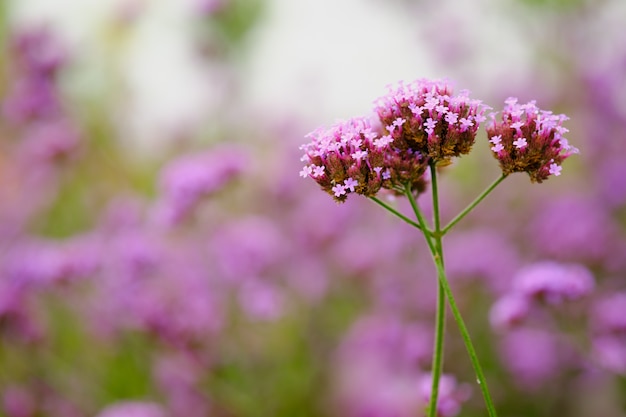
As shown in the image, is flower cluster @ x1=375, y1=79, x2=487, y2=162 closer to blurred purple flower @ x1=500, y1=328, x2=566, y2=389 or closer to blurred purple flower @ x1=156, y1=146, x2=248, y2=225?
blurred purple flower @ x1=156, y1=146, x2=248, y2=225

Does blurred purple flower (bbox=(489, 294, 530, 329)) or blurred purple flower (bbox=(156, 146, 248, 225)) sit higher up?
blurred purple flower (bbox=(156, 146, 248, 225))

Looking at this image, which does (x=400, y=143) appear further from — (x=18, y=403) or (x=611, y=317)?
(x=18, y=403)

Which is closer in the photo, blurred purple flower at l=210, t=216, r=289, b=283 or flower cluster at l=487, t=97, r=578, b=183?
flower cluster at l=487, t=97, r=578, b=183

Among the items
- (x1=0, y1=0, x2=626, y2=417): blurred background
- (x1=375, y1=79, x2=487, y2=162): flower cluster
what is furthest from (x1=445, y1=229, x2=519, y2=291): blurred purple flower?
(x1=375, y1=79, x2=487, y2=162): flower cluster

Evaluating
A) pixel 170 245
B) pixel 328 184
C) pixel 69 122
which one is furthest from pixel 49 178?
pixel 328 184

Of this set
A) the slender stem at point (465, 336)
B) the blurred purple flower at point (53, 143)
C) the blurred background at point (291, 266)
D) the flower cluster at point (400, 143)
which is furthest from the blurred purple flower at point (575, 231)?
the slender stem at point (465, 336)

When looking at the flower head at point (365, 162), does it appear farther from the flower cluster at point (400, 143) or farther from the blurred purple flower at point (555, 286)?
the blurred purple flower at point (555, 286)

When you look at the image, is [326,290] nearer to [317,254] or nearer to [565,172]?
[317,254]

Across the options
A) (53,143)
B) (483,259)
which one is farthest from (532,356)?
(53,143)
